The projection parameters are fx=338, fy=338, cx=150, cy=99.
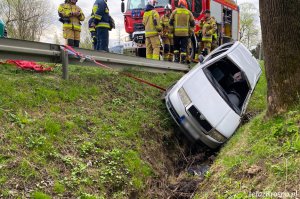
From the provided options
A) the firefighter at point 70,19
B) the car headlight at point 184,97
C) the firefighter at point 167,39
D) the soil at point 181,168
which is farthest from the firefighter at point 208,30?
the car headlight at point 184,97

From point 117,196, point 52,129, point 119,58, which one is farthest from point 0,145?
point 119,58

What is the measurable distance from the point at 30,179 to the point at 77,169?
640 millimetres

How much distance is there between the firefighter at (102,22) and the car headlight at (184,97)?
12.1 ft

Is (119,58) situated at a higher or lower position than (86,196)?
higher

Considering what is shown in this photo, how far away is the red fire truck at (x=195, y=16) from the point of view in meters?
12.8

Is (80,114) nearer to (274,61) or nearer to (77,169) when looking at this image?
(77,169)

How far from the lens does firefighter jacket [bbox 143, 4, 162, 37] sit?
9773 mm

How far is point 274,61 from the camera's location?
4.63 metres

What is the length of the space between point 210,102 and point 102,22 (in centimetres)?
426

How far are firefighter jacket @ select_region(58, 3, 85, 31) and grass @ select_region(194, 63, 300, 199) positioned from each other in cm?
573

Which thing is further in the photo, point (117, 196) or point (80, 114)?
point (80, 114)

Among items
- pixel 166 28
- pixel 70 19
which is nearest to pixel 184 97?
pixel 70 19

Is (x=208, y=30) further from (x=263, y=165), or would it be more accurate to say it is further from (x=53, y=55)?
(x=263, y=165)

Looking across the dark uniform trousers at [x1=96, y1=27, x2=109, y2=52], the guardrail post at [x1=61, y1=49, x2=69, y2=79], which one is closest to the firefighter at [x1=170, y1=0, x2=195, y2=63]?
the dark uniform trousers at [x1=96, y1=27, x2=109, y2=52]
